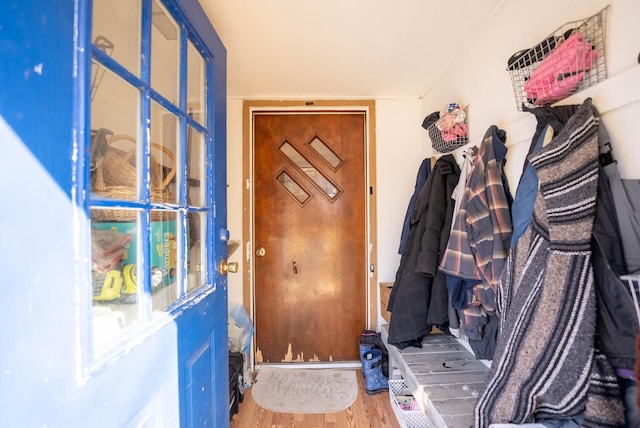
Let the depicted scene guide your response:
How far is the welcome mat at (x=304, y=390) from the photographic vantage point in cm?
174

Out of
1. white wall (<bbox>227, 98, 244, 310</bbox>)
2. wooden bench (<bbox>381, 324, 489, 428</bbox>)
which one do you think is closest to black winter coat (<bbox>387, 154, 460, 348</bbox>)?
wooden bench (<bbox>381, 324, 489, 428</bbox>)

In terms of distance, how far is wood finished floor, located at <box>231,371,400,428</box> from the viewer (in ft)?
5.24

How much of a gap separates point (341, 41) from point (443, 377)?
1.70 meters

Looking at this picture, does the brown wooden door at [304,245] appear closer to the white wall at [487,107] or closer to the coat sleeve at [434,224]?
the white wall at [487,107]

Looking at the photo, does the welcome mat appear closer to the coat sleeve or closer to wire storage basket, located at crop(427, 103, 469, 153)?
the coat sleeve

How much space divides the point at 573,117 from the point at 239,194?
1.82 m

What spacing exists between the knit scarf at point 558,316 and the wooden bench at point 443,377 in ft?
0.76

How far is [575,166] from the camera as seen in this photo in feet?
2.51

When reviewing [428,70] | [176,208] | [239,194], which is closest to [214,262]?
[176,208]

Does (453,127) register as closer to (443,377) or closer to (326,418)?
(443,377)

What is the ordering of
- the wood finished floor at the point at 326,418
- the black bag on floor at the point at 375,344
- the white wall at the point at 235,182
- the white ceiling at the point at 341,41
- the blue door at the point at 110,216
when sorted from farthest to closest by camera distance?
the white wall at the point at 235,182 → the black bag on floor at the point at 375,344 → the wood finished floor at the point at 326,418 → the white ceiling at the point at 341,41 → the blue door at the point at 110,216

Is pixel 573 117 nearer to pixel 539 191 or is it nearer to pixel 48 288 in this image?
pixel 539 191

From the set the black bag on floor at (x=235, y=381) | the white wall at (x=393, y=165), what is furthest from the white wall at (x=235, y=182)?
the white wall at (x=393, y=165)

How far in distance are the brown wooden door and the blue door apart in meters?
1.03
